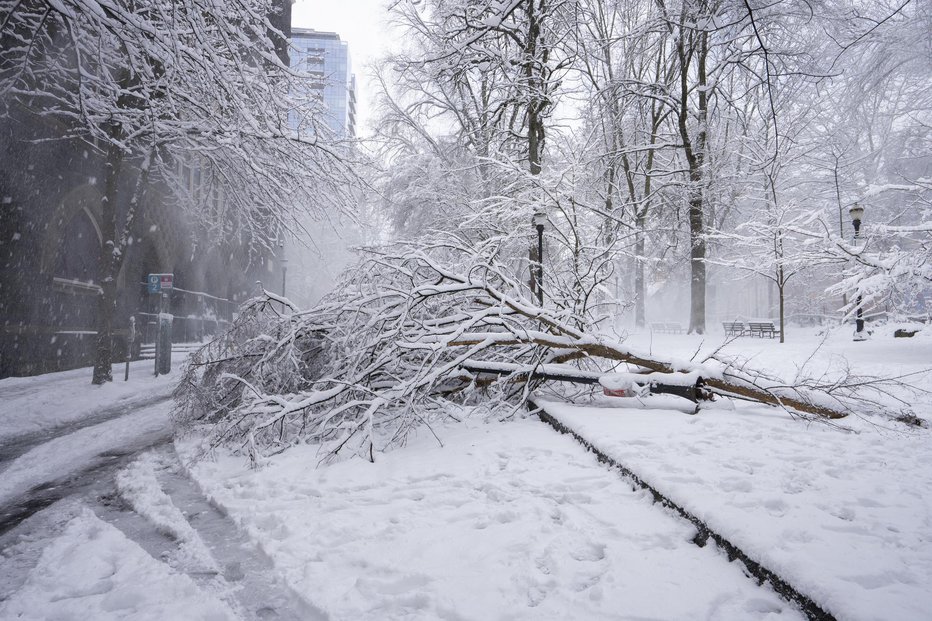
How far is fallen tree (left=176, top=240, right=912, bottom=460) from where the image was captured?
14.8 ft

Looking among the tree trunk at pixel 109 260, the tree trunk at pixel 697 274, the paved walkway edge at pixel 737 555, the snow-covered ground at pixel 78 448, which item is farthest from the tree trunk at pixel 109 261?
the tree trunk at pixel 697 274

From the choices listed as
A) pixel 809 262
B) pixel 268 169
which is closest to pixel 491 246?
pixel 268 169

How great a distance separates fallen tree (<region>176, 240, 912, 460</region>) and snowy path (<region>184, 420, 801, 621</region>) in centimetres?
70

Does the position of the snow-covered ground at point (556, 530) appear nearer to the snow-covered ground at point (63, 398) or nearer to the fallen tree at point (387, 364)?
the fallen tree at point (387, 364)

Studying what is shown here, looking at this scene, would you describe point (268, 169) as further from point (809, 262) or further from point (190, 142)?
point (809, 262)

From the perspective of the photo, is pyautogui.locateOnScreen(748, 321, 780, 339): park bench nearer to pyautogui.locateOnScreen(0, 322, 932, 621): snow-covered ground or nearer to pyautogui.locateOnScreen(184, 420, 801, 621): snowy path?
pyautogui.locateOnScreen(0, 322, 932, 621): snow-covered ground

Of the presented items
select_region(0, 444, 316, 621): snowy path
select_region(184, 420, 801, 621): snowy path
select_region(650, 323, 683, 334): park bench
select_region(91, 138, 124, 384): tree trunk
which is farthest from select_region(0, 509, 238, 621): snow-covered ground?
select_region(650, 323, 683, 334): park bench

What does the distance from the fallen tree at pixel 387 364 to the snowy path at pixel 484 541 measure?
697mm

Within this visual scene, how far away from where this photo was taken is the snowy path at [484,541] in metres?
2.01

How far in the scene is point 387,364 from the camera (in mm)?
5082

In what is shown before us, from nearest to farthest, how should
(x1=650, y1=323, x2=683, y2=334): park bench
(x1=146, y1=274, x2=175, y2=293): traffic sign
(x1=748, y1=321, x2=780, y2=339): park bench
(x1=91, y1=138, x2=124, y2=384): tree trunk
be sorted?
(x1=91, y1=138, x2=124, y2=384): tree trunk → (x1=146, y1=274, x2=175, y2=293): traffic sign → (x1=748, y1=321, x2=780, y2=339): park bench → (x1=650, y1=323, x2=683, y2=334): park bench

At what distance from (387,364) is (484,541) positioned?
2.79 m

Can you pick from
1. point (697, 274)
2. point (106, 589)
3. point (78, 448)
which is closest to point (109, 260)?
point (78, 448)

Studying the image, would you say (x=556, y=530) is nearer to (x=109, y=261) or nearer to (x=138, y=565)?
(x=138, y=565)
